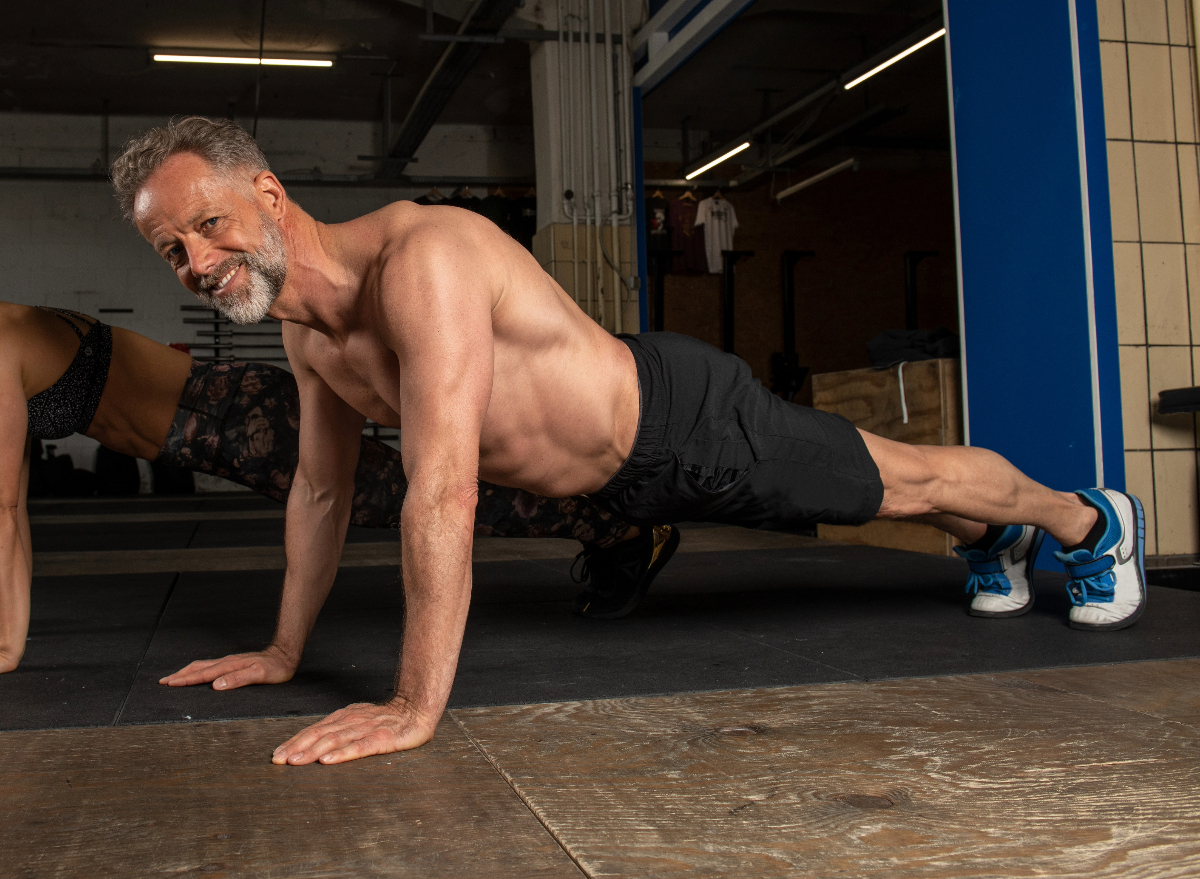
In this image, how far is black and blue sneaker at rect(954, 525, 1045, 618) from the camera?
88.2 inches

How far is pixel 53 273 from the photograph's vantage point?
33.6 feet

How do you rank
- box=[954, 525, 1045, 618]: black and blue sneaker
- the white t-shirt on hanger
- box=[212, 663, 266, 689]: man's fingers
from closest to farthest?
box=[212, 663, 266, 689]: man's fingers
box=[954, 525, 1045, 618]: black and blue sneaker
the white t-shirt on hanger

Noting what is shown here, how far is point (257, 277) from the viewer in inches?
60.1

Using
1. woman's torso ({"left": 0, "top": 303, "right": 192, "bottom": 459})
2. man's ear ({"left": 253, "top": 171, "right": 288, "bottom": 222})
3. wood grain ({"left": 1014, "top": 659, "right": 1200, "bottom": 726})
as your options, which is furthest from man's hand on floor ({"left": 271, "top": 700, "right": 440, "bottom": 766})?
woman's torso ({"left": 0, "top": 303, "right": 192, "bottom": 459})

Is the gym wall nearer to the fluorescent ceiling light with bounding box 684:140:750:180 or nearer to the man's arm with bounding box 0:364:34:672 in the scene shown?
the fluorescent ceiling light with bounding box 684:140:750:180

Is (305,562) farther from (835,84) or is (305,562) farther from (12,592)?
(835,84)

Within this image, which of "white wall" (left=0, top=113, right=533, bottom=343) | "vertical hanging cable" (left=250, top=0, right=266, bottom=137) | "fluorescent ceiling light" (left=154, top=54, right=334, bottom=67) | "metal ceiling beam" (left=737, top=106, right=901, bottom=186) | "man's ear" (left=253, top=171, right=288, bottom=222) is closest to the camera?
"man's ear" (left=253, top=171, right=288, bottom=222)

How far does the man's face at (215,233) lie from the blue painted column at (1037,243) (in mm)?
2388

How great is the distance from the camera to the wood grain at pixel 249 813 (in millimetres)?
929

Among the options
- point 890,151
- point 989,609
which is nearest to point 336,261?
point 989,609

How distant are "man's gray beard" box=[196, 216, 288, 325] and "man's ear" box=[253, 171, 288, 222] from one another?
0.07ft

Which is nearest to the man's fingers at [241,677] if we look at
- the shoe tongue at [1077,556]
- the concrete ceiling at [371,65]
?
the shoe tongue at [1077,556]

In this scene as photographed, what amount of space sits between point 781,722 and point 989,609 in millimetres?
1068

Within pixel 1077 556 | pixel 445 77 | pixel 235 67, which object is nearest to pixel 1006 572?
pixel 1077 556
